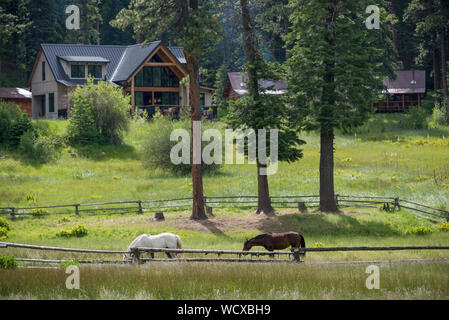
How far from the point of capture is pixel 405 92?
75.6 meters

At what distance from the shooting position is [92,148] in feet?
177

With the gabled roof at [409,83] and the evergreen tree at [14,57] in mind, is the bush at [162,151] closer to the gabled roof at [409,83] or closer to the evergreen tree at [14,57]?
the evergreen tree at [14,57]

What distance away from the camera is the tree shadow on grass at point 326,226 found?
1155 inches

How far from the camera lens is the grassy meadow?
1437cm

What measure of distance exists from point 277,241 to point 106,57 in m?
54.4

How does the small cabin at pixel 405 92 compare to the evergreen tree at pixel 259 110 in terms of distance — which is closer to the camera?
the evergreen tree at pixel 259 110

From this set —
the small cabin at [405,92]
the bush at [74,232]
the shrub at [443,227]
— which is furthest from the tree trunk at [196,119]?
the small cabin at [405,92]

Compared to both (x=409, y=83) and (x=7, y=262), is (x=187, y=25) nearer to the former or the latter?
(x=7, y=262)

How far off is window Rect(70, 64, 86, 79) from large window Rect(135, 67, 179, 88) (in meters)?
6.18

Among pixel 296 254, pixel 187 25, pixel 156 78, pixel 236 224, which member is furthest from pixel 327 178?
pixel 156 78

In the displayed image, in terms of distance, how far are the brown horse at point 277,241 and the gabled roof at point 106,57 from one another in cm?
4814
